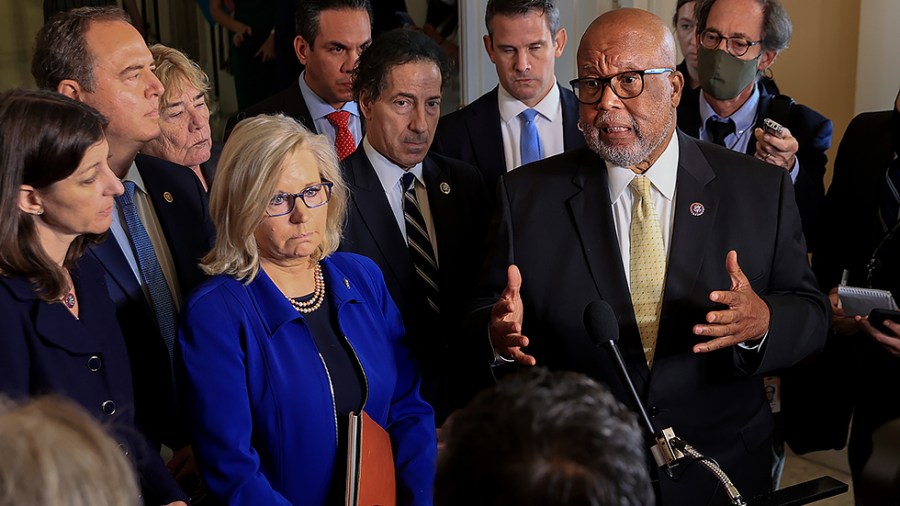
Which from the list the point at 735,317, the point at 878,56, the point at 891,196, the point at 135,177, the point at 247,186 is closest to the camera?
the point at 735,317

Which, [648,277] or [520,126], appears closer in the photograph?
[648,277]

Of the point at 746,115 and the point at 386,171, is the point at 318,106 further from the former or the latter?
the point at 746,115

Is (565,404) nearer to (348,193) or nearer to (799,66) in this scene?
(348,193)

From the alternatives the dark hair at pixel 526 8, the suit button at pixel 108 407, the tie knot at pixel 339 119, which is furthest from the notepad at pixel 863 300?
the tie knot at pixel 339 119

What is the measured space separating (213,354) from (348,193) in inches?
27.3

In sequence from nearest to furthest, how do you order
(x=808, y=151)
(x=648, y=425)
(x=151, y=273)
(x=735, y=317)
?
1. (x=648, y=425)
2. (x=735, y=317)
3. (x=151, y=273)
4. (x=808, y=151)

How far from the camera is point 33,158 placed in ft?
6.39

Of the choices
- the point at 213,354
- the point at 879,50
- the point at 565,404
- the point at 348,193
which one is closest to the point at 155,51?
the point at 348,193

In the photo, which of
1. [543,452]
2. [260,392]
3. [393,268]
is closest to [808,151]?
[393,268]

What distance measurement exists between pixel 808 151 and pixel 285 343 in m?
1.92

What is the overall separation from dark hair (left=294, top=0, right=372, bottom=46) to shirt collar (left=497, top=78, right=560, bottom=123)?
873 mm

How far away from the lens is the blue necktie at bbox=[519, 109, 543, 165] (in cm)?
335

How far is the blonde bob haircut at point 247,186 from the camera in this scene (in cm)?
222

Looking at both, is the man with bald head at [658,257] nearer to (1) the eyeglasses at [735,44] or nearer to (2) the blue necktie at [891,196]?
(2) the blue necktie at [891,196]
